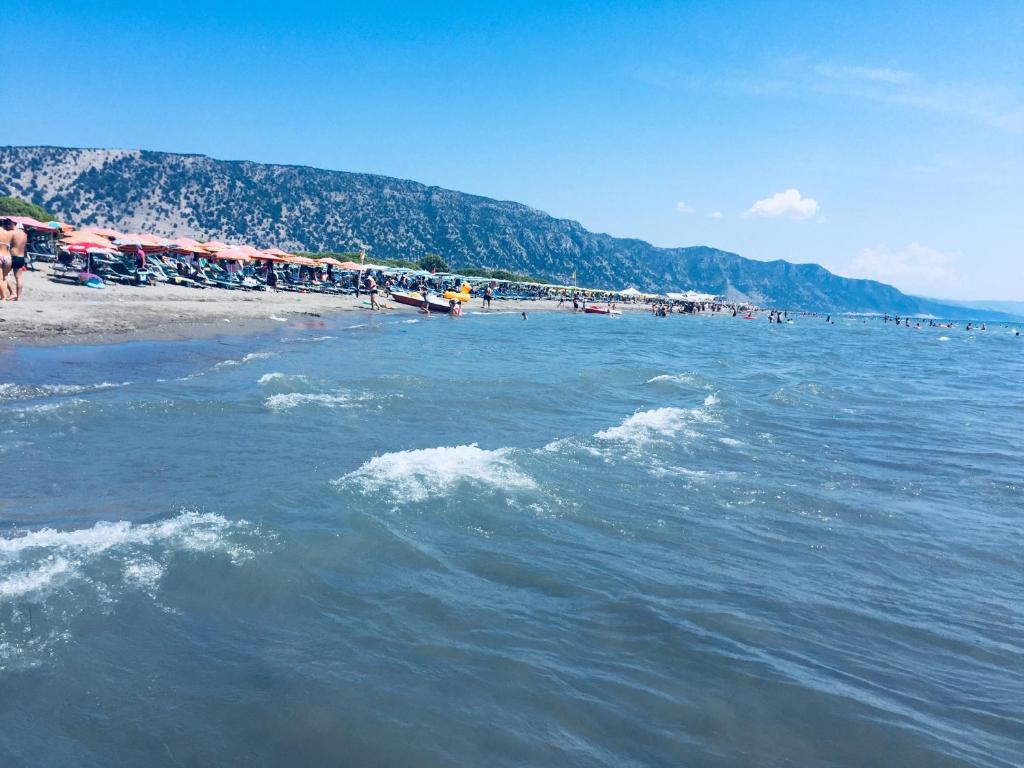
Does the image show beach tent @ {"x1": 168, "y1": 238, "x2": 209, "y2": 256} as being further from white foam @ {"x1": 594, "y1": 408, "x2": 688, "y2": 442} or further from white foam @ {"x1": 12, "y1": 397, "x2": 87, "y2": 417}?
white foam @ {"x1": 594, "y1": 408, "x2": 688, "y2": 442}

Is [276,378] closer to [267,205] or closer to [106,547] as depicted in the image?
[106,547]

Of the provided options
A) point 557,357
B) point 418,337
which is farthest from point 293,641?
point 418,337

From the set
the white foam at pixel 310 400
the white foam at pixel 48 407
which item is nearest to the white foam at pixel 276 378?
the white foam at pixel 310 400

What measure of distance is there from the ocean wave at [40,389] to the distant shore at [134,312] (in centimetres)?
592

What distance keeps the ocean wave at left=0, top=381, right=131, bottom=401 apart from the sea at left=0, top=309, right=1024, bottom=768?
0.10m

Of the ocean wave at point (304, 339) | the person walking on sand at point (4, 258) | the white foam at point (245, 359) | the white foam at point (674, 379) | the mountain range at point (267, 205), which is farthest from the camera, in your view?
the mountain range at point (267, 205)

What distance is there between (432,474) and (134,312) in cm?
2092

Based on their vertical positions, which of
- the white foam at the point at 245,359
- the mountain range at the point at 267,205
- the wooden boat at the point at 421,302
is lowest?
the white foam at the point at 245,359

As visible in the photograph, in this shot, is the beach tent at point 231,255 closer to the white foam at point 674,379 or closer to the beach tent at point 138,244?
the beach tent at point 138,244

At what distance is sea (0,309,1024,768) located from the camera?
4684 mm

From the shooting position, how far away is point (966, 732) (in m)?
5.20

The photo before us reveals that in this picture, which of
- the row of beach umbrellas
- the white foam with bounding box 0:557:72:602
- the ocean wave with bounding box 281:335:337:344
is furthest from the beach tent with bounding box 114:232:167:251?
the white foam with bounding box 0:557:72:602

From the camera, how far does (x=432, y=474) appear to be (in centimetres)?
1023

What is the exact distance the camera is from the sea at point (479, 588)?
4684 millimetres
